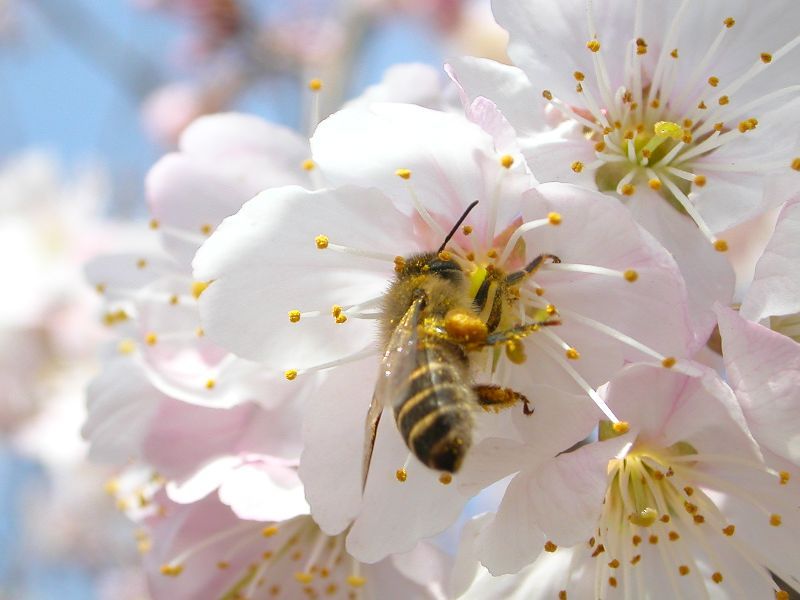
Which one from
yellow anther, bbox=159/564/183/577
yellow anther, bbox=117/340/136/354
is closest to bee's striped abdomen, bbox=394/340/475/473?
yellow anther, bbox=159/564/183/577

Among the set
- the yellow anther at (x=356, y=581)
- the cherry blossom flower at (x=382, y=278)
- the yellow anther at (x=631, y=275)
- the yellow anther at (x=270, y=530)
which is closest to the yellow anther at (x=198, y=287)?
the cherry blossom flower at (x=382, y=278)

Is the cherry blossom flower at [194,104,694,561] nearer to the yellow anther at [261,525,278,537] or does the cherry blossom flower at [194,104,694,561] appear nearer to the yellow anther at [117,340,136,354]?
the yellow anther at [261,525,278,537]

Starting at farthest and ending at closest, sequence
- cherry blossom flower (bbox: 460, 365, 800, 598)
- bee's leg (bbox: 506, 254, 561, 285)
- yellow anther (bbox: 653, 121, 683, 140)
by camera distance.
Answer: yellow anther (bbox: 653, 121, 683, 140) < bee's leg (bbox: 506, 254, 561, 285) < cherry blossom flower (bbox: 460, 365, 800, 598)

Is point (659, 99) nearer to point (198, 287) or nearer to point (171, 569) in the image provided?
point (198, 287)

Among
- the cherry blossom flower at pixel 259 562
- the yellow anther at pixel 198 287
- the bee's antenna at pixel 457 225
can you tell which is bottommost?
the cherry blossom flower at pixel 259 562

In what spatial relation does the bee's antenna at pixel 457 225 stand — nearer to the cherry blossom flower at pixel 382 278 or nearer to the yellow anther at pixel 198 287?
the cherry blossom flower at pixel 382 278

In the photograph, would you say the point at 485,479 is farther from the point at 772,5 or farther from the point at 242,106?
the point at 242,106

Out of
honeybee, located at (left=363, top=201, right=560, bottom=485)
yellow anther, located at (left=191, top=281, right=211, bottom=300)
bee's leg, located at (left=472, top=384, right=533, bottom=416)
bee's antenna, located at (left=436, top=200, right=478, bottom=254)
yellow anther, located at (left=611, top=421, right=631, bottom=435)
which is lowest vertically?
yellow anther, located at (left=191, top=281, right=211, bottom=300)

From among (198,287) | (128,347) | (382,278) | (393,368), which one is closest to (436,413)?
(393,368)
